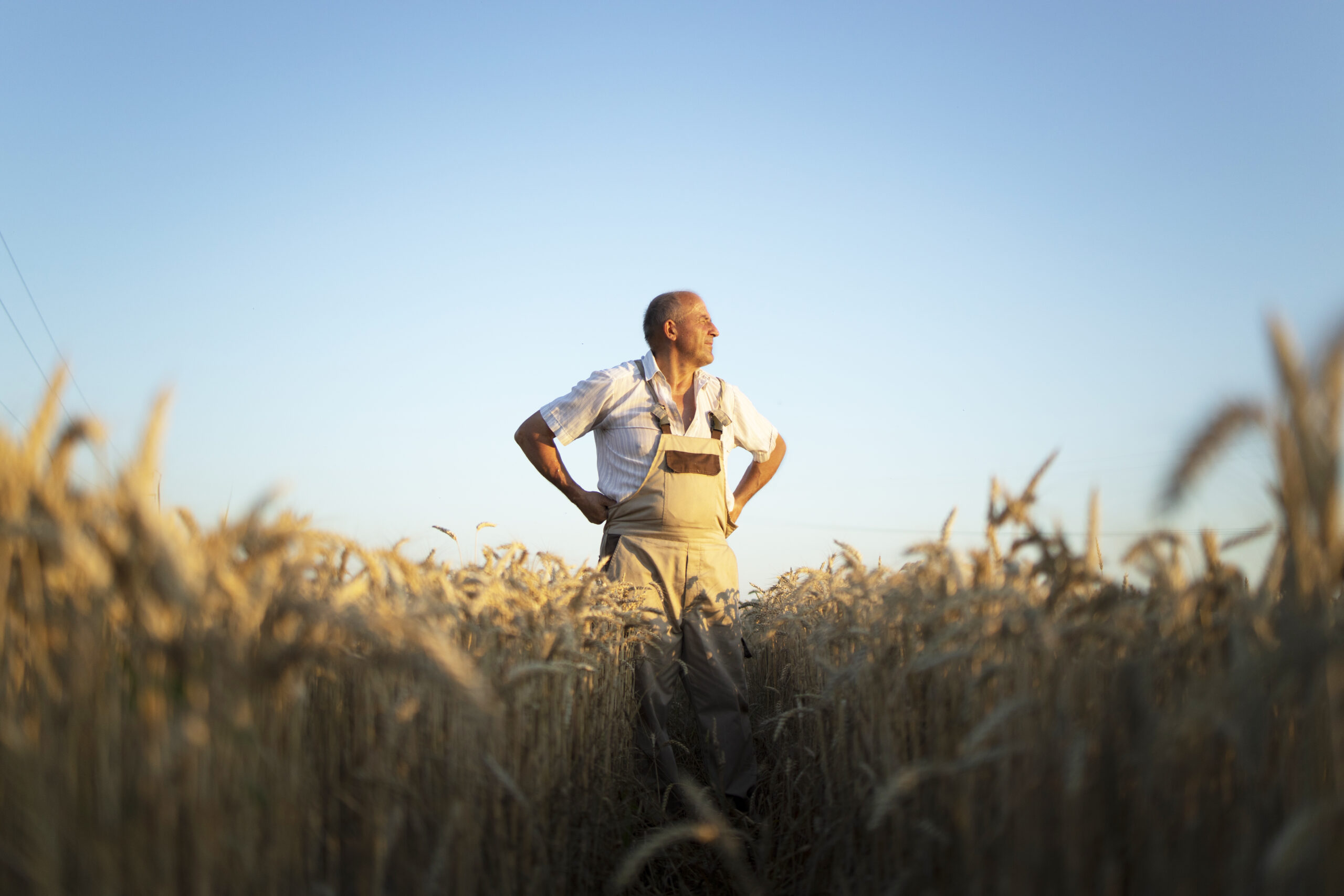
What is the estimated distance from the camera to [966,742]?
164cm

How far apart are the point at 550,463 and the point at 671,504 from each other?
0.84m

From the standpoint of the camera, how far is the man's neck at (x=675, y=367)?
503 centimetres

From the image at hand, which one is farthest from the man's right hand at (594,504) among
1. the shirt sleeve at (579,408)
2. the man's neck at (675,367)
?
the man's neck at (675,367)

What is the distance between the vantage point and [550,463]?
4996mm

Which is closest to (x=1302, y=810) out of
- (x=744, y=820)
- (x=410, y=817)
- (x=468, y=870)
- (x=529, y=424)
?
(x=468, y=870)

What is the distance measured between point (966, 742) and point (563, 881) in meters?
1.36

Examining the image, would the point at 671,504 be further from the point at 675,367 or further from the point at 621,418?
the point at 675,367

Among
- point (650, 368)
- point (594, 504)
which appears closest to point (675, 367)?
point (650, 368)

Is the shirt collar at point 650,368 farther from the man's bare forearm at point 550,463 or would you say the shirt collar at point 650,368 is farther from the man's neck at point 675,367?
the man's bare forearm at point 550,463

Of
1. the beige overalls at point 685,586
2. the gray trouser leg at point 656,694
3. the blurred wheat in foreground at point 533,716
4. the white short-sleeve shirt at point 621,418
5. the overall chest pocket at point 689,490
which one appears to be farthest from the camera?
the white short-sleeve shirt at point 621,418

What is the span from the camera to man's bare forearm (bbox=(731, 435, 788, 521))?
5539 millimetres

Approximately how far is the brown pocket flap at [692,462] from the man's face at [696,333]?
64cm

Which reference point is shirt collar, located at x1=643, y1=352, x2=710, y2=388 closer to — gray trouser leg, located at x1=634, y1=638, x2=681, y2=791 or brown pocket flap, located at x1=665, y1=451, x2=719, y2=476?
brown pocket flap, located at x1=665, y1=451, x2=719, y2=476

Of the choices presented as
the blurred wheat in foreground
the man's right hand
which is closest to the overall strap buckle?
the man's right hand
